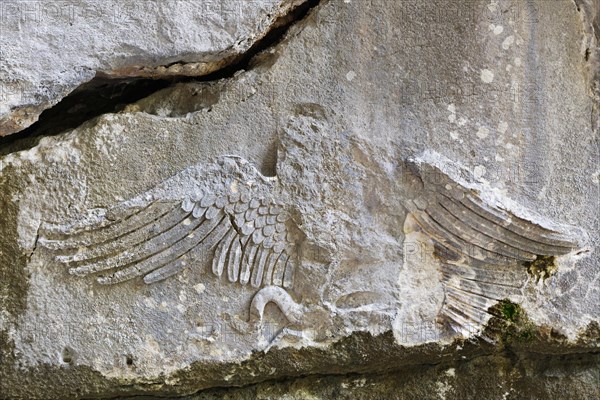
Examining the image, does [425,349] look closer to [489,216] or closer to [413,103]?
[489,216]

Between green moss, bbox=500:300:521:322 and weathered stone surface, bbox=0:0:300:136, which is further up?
weathered stone surface, bbox=0:0:300:136

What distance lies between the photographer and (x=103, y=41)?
2.14m

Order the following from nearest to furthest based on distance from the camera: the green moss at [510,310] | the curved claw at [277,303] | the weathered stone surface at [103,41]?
the weathered stone surface at [103,41] < the curved claw at [277,303] < the green moss at [510,310]

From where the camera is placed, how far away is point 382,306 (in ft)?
7.50

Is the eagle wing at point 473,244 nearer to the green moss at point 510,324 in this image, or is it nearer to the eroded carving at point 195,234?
the green moss at point 510,324

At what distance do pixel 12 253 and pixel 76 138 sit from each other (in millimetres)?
322

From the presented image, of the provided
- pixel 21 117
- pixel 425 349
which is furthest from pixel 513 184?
pixel 21 117

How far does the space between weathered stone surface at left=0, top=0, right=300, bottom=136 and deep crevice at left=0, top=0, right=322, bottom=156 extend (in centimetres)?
8

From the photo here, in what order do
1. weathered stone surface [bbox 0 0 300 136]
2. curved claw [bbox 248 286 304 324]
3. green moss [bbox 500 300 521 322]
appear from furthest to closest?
green moss [bbox 500 300 521 322] < curved claw [bbox 248 286 304 324] < weathered stone surface [bbox 0 0 300 136]

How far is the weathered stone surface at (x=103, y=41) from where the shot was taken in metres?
2.09

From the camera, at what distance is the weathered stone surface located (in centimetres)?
209

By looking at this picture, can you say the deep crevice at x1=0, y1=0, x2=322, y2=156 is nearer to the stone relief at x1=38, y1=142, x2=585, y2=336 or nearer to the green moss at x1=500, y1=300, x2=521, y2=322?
the stone relief at x1=38, y1=142, x2=585, y2=336

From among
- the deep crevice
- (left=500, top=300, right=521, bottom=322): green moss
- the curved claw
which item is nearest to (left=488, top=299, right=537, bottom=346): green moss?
(left=500, top=300, right=521, bottom=322): green moss

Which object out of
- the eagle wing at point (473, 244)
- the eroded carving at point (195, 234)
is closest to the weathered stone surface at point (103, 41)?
the eroded carving at point (195, 234)
